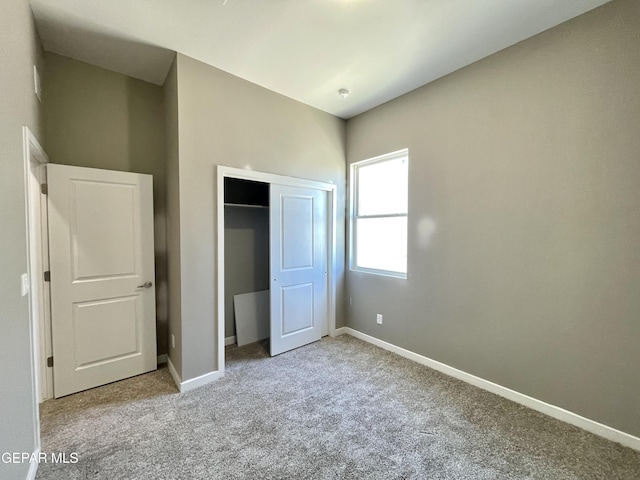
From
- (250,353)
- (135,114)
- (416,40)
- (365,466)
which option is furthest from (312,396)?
(135,114)

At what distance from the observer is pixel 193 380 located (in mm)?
2465

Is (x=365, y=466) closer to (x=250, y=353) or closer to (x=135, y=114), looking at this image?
(x=250, y=353)

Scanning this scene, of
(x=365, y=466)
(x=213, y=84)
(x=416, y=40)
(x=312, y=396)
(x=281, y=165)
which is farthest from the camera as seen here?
(x=281, y=165)

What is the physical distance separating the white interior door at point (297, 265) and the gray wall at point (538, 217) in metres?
1.13

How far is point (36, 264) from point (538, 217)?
13.0 ft

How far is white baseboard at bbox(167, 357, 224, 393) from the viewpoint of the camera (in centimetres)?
241

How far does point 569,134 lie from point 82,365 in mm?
4420

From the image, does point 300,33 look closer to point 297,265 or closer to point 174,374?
point 297,265

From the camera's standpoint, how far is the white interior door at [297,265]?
311 cm

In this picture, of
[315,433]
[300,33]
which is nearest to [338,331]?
[315,433]

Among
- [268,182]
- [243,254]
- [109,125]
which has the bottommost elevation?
[243,254]

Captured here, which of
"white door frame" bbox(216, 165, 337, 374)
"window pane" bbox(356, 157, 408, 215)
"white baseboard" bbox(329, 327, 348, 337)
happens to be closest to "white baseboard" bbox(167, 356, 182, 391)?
"white door frame" bbox(216, 165, 337, 374)

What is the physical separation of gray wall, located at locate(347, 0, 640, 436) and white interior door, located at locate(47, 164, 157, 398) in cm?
279

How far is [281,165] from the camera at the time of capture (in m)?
3.08
